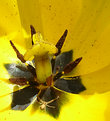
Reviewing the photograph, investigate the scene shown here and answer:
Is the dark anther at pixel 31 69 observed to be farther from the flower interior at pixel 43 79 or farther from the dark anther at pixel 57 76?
the dark anther at pixel 57 76

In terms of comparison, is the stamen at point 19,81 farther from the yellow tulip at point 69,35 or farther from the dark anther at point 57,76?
the dark anther at point 57,76

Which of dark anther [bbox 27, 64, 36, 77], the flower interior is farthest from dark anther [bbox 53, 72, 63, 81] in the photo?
dark anther [bbox 27, 64, 36, 77]

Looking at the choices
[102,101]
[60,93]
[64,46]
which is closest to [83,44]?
[64,46]

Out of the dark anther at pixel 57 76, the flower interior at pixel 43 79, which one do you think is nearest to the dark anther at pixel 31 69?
the flower interior at pixel 43 79

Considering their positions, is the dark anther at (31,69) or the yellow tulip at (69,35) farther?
the dark anther at (31,69)

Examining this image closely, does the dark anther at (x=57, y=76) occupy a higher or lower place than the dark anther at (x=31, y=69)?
lower

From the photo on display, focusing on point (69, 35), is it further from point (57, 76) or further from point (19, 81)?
point (19, 81)

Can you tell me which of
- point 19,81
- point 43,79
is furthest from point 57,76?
point 19,81

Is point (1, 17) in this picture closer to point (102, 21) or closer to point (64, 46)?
point (64, 46)

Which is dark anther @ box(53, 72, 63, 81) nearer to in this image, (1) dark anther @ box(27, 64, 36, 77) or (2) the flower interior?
(2) the flower interior
